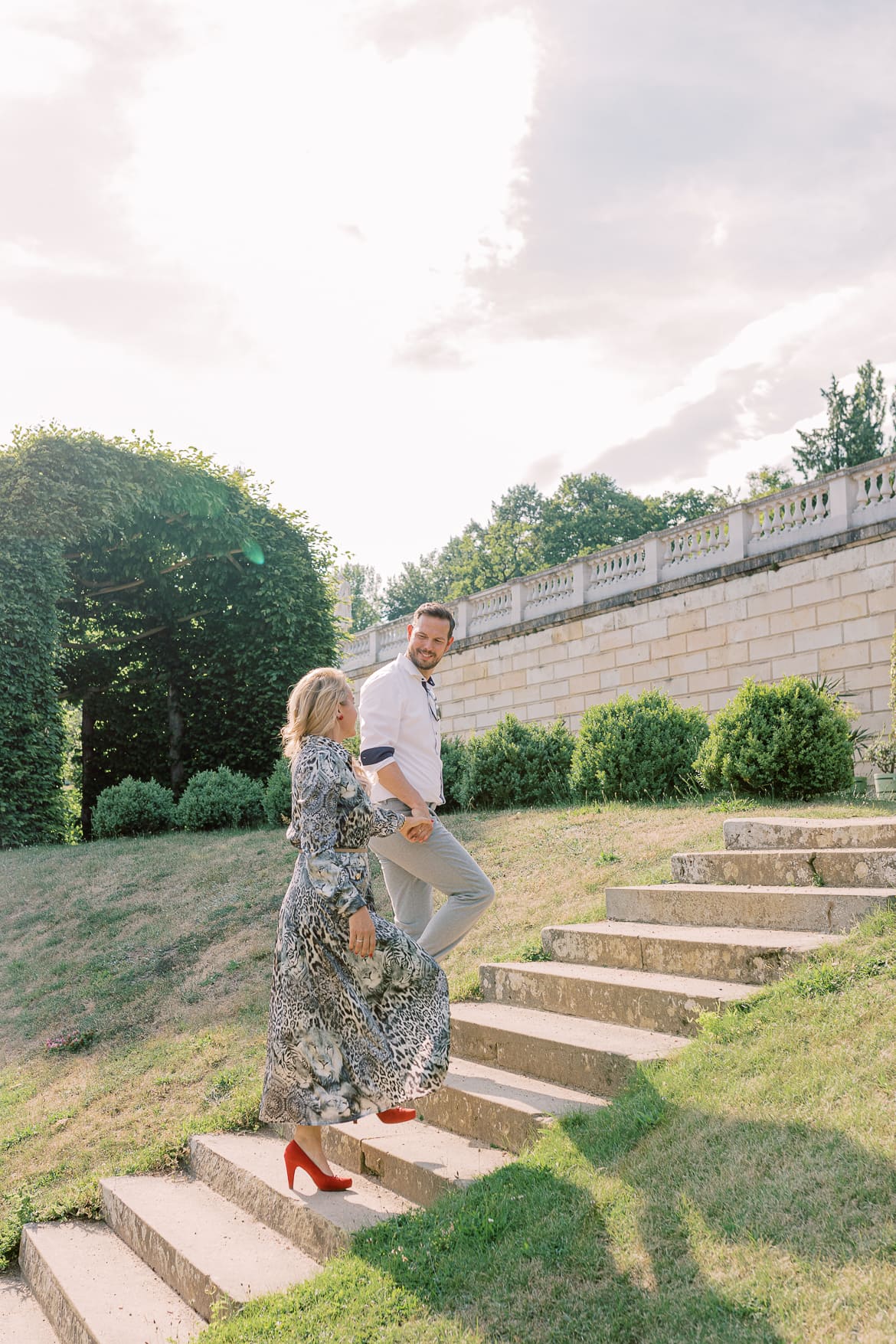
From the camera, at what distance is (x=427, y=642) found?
4562 millimetres

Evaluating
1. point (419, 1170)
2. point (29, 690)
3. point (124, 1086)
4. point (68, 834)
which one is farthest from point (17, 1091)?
point (68, 834)

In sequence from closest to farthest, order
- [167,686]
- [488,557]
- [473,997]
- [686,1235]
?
1. [686,1235]
2. [473,997]
3. [167,686]
4. [488,557]

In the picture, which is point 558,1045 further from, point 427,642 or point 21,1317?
point 21,1317

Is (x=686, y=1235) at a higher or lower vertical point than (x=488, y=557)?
lower

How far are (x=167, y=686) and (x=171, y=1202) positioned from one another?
48.4ft

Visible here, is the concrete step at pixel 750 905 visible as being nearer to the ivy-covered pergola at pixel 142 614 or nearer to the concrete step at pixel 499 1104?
the concrete step at pixel 499 1104

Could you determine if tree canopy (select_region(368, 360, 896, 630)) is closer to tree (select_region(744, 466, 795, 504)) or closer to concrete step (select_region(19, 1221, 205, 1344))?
tree (select_region(744, 466, 795, 504))

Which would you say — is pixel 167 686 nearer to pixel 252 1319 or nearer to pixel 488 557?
pixel 252 1319

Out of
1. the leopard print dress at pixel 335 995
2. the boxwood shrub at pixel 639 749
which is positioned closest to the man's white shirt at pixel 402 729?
the leopard print dress at pixel 335 995

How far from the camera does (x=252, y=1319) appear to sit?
309 centimetres

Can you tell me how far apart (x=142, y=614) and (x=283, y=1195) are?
15.5 m

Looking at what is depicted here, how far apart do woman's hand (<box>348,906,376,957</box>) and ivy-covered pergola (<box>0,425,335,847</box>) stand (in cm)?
1175

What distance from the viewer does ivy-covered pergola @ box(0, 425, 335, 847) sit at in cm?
1420

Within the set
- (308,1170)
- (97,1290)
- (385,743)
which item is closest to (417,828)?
(385,743)
